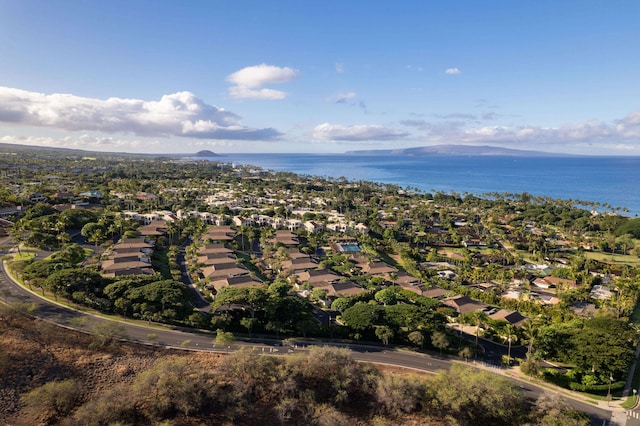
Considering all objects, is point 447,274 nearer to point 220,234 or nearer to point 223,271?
point 223,271

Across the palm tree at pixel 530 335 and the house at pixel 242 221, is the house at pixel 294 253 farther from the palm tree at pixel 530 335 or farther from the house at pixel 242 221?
the palm tree at pixel 530 335

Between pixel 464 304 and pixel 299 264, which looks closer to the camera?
pixel 464 304

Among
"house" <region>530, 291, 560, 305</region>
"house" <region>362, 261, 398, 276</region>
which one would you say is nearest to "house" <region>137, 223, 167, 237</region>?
"house" <region>362, 261, 398, 276</region>

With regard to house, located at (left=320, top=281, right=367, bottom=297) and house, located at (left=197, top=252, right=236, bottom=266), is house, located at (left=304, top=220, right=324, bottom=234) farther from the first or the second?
house, located at (left=320, top=281, right=367, bottom=297)

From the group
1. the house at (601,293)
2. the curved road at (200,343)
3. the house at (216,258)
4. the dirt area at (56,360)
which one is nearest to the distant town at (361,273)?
the house at (601,293)

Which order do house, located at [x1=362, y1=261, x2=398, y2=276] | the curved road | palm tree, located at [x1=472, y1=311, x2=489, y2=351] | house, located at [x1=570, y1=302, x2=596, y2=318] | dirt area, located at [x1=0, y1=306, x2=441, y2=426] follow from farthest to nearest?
house, located at [x1=362, y1=261, x2=398, y2=276] < house, located at [x1=570, y1=302, x2=596, y2=318] < palm tree, located at [x1=472, y1=311, x2=489, y2=351] < the curved road < dirt area, located at [x1=0, y1=306, x2=441, y2=426]

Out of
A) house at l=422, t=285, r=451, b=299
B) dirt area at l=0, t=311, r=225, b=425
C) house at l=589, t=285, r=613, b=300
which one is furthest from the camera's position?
house at l=589, t=285, r=613, b=300

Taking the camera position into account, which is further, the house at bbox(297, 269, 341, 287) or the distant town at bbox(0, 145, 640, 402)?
the house at bbox(297, 269, 341, 287)

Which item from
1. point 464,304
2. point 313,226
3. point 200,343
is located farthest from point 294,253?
point 200,343
